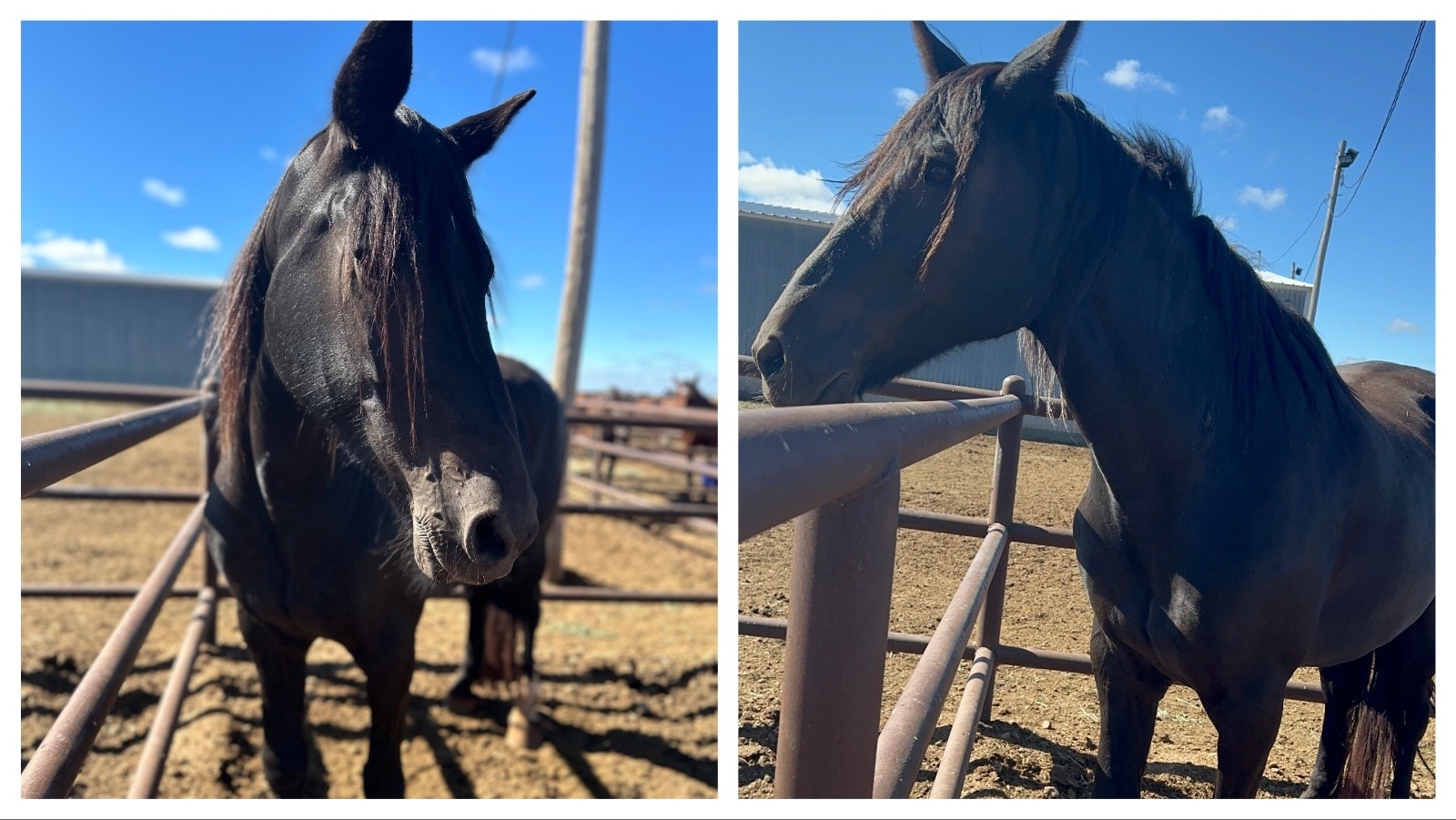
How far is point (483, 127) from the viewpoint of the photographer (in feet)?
3.93

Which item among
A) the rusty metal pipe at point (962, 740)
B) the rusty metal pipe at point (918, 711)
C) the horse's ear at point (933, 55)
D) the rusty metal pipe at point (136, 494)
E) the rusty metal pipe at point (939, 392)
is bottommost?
the rusty metal pipe at point (962, 740)

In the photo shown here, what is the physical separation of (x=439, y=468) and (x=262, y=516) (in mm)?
689

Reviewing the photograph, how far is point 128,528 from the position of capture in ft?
14.4

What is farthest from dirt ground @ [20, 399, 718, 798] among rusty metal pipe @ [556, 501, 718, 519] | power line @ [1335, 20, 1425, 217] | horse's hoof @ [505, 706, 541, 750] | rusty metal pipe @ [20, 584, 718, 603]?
power line @ [1335, 20, 1425, 217]

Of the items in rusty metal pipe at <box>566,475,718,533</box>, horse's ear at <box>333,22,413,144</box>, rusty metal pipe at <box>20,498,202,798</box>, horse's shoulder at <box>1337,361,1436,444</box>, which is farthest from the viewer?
rusty metal pipe at <box>566,475,718,533</box>

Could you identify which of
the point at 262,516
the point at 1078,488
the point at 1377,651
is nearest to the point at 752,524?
the point at 262,516

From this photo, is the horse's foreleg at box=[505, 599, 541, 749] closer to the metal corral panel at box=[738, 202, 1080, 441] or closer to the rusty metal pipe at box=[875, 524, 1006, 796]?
the metal corral panel at box=[738, 202, 1080, 441]

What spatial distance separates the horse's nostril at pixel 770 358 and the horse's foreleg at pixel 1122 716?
857mm

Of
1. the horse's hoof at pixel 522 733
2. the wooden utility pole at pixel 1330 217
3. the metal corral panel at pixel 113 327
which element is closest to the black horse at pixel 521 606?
the horse's hoof at pixel 522 733

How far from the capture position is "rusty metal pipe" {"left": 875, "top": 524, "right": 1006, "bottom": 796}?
0.65 metres

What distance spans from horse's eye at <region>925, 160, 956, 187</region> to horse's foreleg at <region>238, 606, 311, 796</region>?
57.5 inches

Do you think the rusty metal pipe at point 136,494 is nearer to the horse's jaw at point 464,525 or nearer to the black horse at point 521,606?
the black horse at point 521,606

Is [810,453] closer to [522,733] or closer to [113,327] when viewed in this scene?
A: [522,733]

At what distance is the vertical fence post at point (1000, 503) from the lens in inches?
72.0
